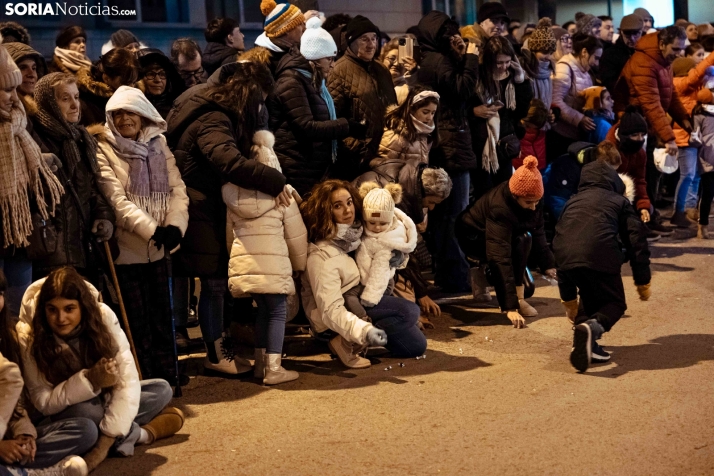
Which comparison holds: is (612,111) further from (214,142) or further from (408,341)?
(214,142)

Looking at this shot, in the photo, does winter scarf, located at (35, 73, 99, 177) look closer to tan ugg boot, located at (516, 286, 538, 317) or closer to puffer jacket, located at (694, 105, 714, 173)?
tan ugg boot, located at (516, 286, 538, 317)

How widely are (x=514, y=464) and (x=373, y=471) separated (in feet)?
2.05

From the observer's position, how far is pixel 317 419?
5.61 metres

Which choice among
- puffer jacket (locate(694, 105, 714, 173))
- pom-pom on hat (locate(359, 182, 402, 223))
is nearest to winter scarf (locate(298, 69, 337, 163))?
pom-pom on hat (locate(359, 182, 402, 223))

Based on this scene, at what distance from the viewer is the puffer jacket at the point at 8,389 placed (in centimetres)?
470

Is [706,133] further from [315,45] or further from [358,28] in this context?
[315,45]

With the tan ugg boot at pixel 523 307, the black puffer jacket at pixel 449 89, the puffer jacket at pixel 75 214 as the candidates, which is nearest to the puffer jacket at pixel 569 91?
the black puffer jacket at pixel 449 89

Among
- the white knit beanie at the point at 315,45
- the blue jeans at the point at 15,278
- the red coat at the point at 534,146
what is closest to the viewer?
the blue jeans at the point at 15,278

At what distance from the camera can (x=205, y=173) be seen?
6391mm

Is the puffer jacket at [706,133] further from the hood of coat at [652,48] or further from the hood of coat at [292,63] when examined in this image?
the hood of coat at [292,63]

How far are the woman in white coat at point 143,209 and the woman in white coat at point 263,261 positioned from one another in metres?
0.33

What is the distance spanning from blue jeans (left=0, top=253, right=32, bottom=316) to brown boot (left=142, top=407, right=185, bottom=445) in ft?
2.86

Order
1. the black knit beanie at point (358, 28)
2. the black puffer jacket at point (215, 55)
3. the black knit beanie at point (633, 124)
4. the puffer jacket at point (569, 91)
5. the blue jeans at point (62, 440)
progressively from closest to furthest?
the blue jeans at point (62, 440), the black knit beanie at point (358, 28), the black puffer jacket at point (215, 55), the black knit beanie at point (633, 124), the puffer jacket at point (569, 91)

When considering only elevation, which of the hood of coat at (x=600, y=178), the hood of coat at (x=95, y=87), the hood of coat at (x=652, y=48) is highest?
the hood of coat at (x=652, y=48)
